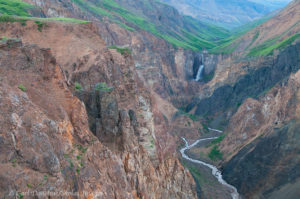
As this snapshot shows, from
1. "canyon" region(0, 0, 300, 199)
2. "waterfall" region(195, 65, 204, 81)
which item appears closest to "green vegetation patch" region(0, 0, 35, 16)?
"canyon" region(0, 0, 300, 199)

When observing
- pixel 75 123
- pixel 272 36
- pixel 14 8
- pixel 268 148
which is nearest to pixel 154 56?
pixel 272 36

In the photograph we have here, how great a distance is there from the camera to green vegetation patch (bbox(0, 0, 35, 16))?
51.6 m

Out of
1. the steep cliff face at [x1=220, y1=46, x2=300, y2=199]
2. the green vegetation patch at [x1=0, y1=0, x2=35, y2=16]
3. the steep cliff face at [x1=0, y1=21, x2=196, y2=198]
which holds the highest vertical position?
the green vegetation patch at [x1=0, y1=0, x2=35, y2=16]

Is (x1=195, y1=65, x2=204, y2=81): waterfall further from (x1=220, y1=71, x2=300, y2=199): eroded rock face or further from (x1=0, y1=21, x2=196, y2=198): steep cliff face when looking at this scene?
(x1=0, y1=21, x2=196, y2=198): steep cliff face

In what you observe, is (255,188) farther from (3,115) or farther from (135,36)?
(135,36)

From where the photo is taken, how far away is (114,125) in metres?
30.2

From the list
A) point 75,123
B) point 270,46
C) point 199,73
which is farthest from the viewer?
point 199,73

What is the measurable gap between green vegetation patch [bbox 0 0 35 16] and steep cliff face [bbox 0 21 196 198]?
60.7ft

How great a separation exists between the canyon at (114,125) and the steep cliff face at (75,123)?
7 centimetres

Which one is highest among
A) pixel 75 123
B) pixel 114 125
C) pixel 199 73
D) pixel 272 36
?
pixel 272 36

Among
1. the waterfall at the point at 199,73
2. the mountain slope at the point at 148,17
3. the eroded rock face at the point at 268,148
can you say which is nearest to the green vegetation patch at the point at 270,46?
the eroded rock face at the point at 268,148

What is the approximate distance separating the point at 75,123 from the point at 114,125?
6.33m

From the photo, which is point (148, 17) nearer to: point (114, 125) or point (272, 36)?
point (272, 36)

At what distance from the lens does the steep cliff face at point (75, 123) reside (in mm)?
18844
